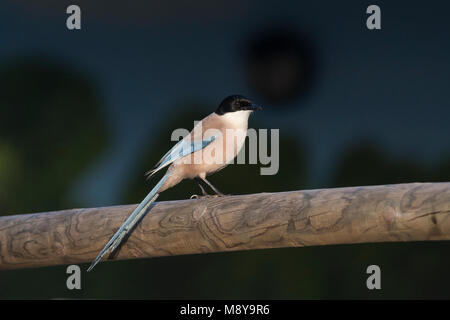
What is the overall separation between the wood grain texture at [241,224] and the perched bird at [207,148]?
403 mm

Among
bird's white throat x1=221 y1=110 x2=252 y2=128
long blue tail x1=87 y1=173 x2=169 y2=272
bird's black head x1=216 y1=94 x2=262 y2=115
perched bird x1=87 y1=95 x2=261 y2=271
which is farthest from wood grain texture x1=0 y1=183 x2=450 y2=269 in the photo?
bird's black head x1=216 y1=94 x2=262 y2=115

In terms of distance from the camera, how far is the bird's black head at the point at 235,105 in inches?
184

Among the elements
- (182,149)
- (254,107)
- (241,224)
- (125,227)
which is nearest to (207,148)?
(182,149)

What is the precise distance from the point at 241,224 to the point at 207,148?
39.0 inches

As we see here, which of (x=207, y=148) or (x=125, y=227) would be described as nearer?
(x=125, y=227)

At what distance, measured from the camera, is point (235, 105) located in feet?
15.4

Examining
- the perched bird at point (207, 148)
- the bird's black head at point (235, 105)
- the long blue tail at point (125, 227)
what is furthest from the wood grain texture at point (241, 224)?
the bird's black head at point (235, 105)

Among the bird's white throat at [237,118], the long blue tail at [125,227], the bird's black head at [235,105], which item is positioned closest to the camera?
the long blue tail at [125,227]

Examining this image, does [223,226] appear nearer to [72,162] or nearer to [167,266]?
[167,266]

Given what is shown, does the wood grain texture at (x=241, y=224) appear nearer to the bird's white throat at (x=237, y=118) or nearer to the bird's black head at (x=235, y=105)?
the bird's white throat at (x=237, y=118)

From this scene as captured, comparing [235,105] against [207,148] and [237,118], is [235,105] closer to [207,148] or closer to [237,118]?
[237,118]

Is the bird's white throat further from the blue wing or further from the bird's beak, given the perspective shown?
the blue wing

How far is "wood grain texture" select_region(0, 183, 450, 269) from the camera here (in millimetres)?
3016

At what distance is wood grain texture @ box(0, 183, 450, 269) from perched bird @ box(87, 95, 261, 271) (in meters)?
0.40
